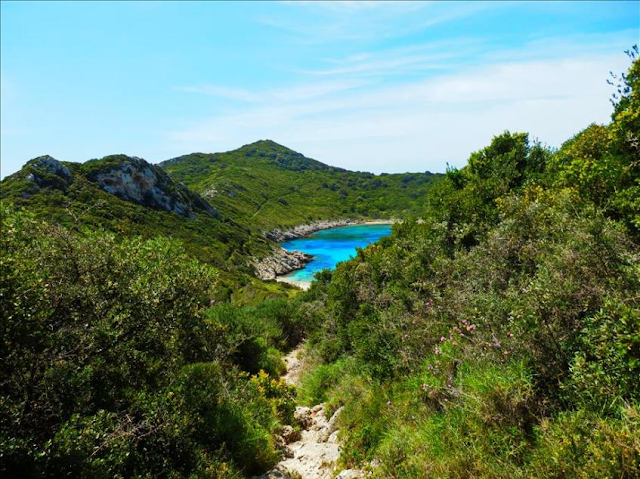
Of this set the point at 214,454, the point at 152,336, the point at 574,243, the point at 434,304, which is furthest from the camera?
the point at 434,304

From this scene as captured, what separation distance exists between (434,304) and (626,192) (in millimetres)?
5579

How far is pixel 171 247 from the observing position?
10055 mm

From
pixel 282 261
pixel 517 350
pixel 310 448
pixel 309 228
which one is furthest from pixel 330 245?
pixel 517 350

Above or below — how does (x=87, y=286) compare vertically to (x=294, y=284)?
above

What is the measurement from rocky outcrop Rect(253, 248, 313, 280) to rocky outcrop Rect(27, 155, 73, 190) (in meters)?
46.3

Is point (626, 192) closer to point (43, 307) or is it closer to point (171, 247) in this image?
point (171, 247)

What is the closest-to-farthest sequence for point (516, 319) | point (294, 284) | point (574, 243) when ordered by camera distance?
point (516, 319), point (574, 243), point (294, 284)

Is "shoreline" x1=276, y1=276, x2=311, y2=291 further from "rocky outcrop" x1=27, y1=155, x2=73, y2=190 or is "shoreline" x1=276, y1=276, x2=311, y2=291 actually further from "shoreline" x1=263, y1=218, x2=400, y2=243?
"rocky outcrop" x1=27, y1=155, x2=73, y2=190

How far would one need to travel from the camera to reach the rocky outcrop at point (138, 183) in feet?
278

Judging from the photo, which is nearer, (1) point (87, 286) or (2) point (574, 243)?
(2) point (574, 243)

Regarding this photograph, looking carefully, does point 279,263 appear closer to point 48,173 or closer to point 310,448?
point 48,173

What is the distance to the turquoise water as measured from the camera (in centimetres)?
9197

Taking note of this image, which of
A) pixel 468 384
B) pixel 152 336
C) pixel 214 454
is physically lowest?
pixel 214 454

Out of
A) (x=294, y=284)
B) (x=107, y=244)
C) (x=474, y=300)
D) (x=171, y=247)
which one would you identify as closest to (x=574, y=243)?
(x=474, y=300)
